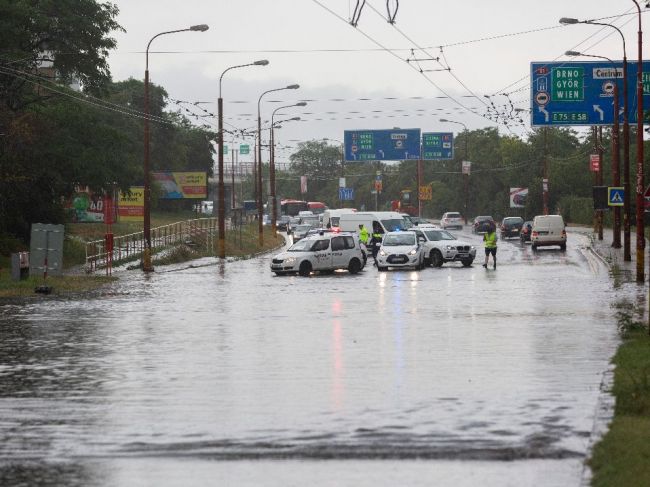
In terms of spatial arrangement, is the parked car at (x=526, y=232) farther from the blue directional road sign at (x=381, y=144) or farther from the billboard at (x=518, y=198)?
the billboard at (x=518, y=198)

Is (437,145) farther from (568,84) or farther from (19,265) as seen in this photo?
(19,265)

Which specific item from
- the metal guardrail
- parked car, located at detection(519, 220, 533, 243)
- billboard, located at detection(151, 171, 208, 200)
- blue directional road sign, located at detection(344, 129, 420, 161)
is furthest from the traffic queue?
billboard, located at detection(151, 171, 208, 200)

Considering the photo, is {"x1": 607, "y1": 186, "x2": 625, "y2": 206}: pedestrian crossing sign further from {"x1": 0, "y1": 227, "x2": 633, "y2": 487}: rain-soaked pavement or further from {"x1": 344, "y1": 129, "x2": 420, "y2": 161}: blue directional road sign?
{"x1": 344, "y1": 129, "x2": 420, "y2": 161}: blue directional road sign

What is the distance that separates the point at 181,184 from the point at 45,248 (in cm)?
6381

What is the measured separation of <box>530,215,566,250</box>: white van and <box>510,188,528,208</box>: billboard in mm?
53468

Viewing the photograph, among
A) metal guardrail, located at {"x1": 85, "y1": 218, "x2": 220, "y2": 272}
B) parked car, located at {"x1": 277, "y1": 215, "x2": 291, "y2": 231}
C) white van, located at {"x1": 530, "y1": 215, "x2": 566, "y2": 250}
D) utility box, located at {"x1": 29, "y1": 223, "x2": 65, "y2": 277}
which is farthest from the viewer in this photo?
parked car, located at {"x1": 277, "y1": 215, "x2": 291, "y2": 231}

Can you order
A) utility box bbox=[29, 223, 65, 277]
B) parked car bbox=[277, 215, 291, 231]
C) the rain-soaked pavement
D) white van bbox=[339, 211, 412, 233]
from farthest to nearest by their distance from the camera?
parked car bbox=[277, 215, 291, 231] < white van bbox=[339, 211, 412, 233] < utility box bbox=[29, 223, 65, 277] < the rain-soaked pavement

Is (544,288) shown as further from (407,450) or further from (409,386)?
(407,450)

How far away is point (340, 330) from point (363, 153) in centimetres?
7354

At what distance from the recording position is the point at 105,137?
55.9m

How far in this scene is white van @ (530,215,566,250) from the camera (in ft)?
221

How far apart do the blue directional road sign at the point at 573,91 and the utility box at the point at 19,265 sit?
72.7 ft

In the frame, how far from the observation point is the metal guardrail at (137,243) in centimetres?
5425

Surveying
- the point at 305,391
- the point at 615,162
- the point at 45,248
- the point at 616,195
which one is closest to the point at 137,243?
the point at 615,162
